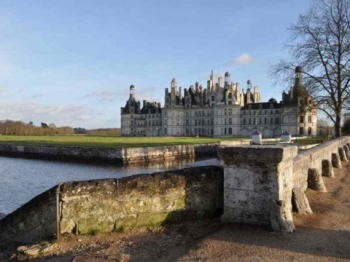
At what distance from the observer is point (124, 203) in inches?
193

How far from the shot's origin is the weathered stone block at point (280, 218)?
436cm

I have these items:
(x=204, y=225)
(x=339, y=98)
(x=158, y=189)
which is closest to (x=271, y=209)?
(x=204, y=225)

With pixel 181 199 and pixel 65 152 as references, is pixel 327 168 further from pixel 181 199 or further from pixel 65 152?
pixel 65 152

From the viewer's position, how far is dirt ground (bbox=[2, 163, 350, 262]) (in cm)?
359

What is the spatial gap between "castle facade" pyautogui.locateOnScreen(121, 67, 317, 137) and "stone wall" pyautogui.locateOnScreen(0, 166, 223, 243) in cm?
6934

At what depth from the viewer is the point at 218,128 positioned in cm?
8194

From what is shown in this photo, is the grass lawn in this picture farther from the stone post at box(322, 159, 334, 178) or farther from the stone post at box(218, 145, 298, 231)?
the stone post at box(218, 145, 298, 231)

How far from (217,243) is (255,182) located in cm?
129

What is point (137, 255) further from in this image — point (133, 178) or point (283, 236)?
point (283, 236)

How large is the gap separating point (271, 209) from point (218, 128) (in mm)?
78327

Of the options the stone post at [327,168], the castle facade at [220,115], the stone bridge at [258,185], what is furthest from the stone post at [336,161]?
the castle facade at [220,115]

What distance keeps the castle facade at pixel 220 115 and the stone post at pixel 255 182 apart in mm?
69474

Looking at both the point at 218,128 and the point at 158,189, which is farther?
the point at 218,128

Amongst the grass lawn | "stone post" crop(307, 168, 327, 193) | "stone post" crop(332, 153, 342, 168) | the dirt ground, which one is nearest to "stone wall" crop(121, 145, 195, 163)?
the grass lawn
